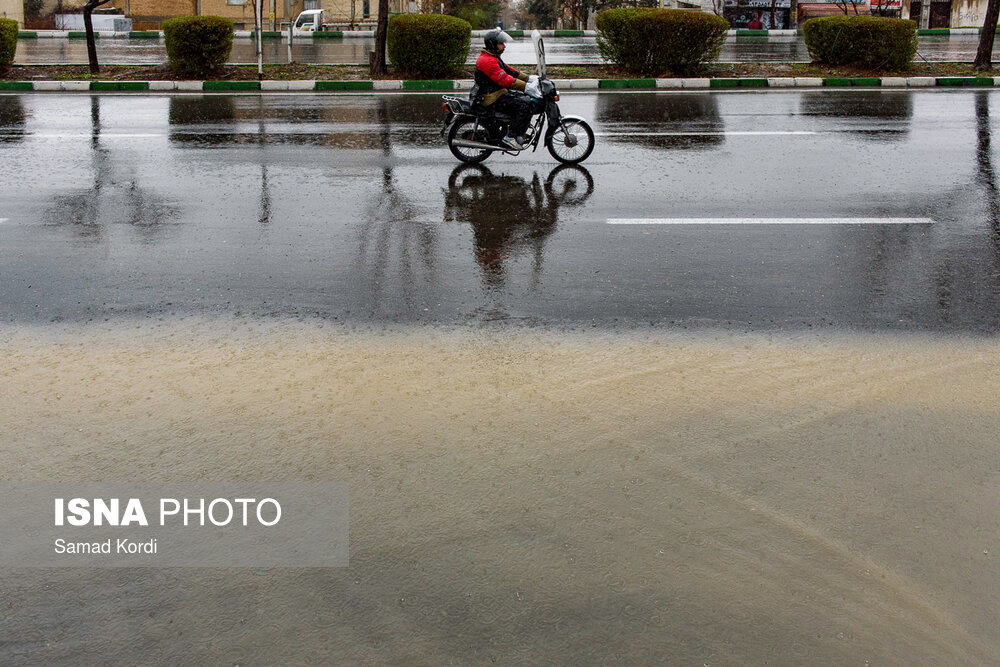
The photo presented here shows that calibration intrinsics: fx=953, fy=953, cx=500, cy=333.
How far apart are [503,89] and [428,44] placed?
8.65 m

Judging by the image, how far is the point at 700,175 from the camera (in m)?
9.91

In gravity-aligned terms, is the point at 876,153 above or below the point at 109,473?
above

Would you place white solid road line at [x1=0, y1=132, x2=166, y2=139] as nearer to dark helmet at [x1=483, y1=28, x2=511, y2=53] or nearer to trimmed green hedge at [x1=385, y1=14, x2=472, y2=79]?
A: dark helmet at [x1=483, y1=28, x2=511, y2=53]

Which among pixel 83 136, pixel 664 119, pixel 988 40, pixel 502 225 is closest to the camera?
pixel 502 225

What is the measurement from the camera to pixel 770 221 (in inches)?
320

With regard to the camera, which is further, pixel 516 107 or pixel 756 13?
pixel 756 13

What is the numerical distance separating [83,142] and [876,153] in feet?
31.2

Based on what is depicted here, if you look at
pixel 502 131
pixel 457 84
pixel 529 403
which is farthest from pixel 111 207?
pixel 457 84

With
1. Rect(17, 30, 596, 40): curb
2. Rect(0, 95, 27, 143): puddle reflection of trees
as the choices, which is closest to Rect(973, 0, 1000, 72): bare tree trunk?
Rect(17, 30, 596, 40): curb

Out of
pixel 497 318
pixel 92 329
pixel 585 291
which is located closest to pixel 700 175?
pixel 585 291

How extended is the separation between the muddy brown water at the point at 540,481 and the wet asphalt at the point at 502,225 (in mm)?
609

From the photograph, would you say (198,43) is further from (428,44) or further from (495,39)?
(495,39)

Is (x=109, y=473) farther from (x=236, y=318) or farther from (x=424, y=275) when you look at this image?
(x=424, y=275)

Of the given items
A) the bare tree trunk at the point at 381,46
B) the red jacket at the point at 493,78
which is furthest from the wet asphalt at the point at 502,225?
the bare tree trunk at the point at 381,46
